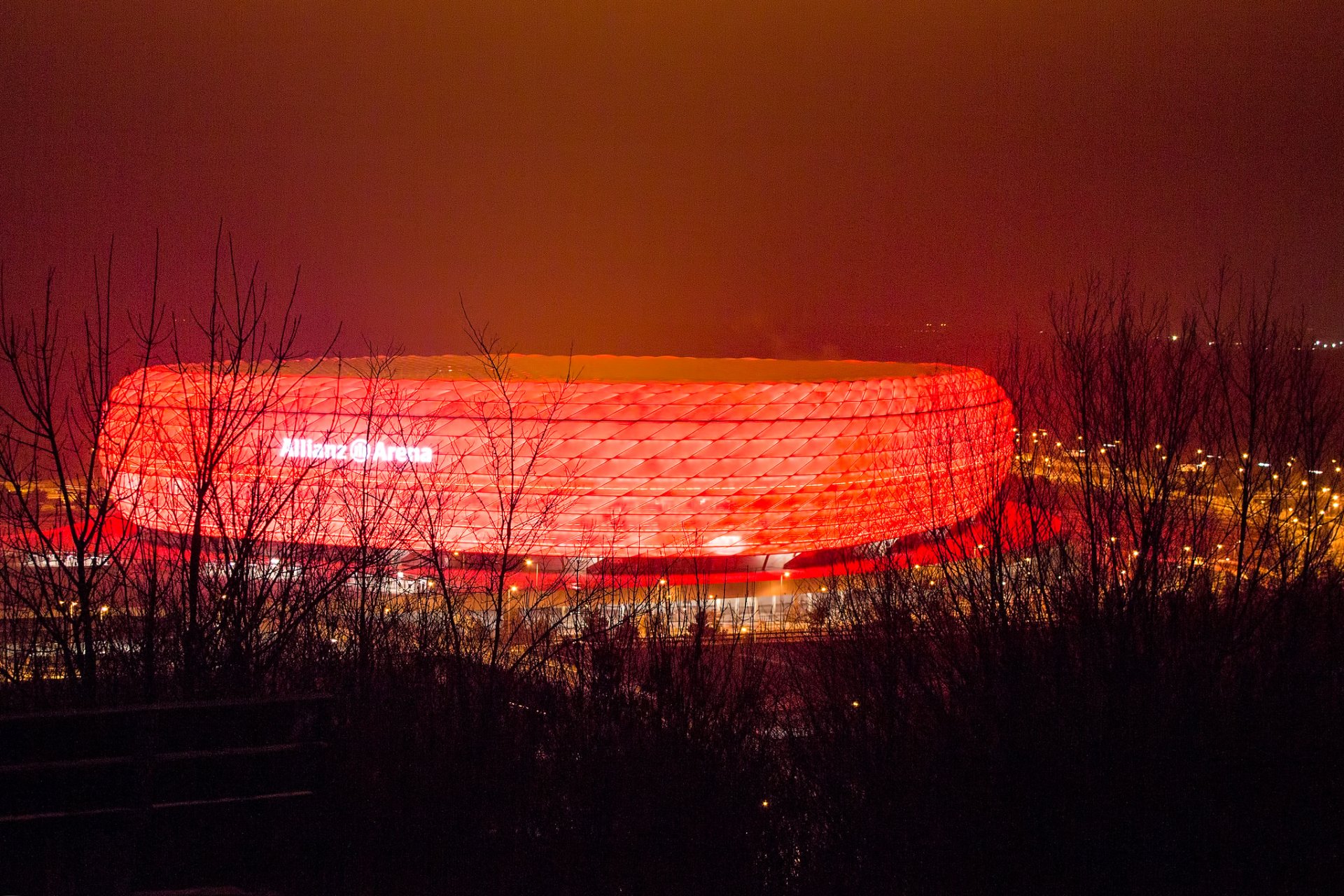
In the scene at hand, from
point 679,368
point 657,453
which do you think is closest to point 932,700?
point 657,453

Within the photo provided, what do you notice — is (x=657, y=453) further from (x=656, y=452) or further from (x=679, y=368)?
(x=679, y=368)

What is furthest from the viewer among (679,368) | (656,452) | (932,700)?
(679,368)

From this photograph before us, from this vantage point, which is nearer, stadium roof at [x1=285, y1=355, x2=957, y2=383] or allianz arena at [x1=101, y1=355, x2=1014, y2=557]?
allianz arena at [x1=101, y1=355, x2=1014, y2=557]

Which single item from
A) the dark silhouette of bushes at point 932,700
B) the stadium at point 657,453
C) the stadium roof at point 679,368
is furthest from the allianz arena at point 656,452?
the dark silhouette of bushes at point 932,700

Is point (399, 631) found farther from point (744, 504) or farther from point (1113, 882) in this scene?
point (744, 504)

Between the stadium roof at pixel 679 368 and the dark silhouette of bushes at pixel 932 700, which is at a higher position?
the stadium roof at pixel 679 368

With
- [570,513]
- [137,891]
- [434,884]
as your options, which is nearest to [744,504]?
[570,513]

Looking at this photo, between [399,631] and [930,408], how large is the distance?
42.5 feet

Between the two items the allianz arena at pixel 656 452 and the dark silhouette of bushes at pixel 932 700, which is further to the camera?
the allianz arena at pixel 656 452

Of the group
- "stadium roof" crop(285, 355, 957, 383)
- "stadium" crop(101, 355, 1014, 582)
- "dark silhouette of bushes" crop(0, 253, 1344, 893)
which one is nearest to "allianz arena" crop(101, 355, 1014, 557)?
Answer: "stadium" crop(101, 355, 1014, 582)

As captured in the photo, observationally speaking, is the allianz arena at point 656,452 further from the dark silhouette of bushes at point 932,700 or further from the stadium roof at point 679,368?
the dark silhouette of bushes at point 932,700

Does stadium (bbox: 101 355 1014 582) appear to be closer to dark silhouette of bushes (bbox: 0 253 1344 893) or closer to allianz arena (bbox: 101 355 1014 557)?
allianz arena (bbox: 101 355 1014 557)

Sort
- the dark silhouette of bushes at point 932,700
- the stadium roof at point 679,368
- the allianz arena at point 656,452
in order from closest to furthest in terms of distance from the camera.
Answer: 1. the dark silhouette of bushes at point 932,700
2. the allianz arena at point 656,452
3. the stadium roof at point 679,368

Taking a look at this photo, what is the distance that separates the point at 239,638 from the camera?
6418mm
